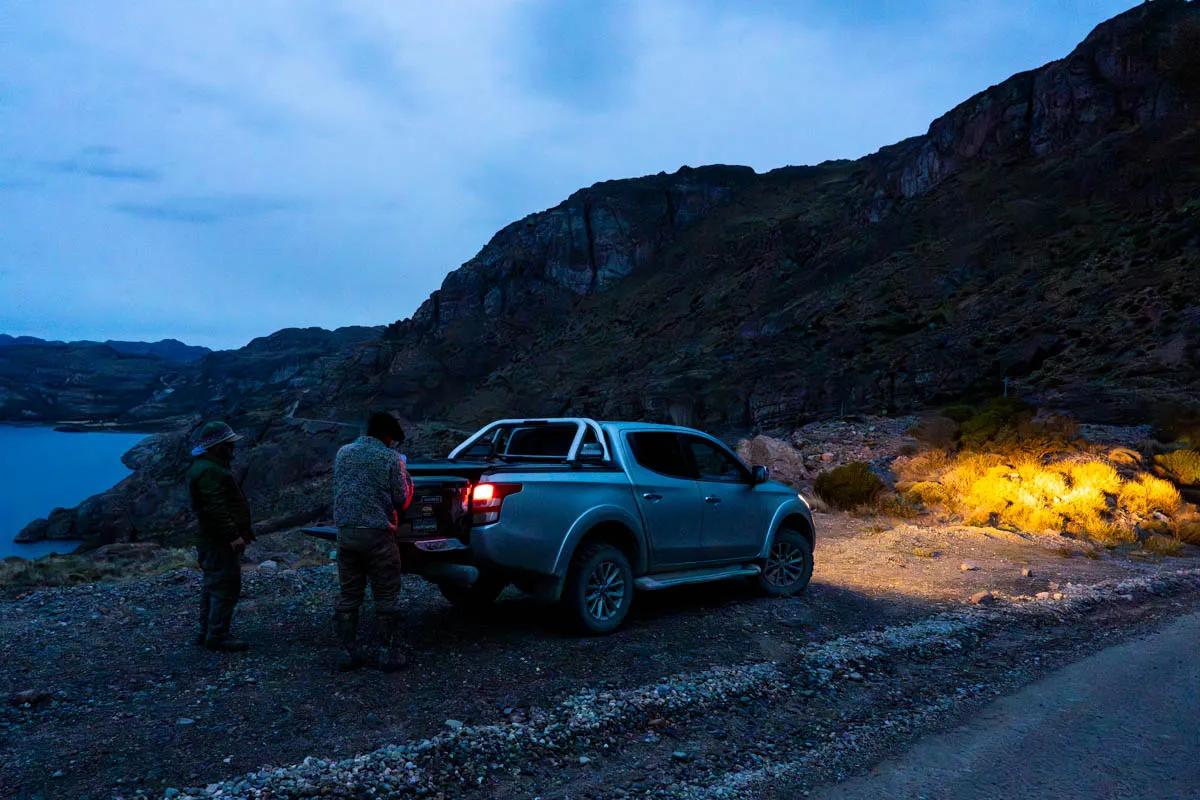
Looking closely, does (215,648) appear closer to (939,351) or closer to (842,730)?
(842,730)

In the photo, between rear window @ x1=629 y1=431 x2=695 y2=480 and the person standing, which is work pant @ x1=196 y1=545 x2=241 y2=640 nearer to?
the person standing

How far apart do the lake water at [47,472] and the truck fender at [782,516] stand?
292 ft

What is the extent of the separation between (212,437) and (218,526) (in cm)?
70

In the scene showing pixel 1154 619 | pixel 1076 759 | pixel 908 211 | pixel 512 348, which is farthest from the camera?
pixel 512 348

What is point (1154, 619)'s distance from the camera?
8586 mm

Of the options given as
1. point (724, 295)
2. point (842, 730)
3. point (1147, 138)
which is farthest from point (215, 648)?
point (724, 295)

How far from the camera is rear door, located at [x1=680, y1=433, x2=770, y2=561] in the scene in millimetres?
7820

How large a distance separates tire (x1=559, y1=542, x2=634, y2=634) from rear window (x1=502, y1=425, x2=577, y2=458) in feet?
3.73

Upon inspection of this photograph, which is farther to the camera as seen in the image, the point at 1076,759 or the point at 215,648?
the point at 215,648

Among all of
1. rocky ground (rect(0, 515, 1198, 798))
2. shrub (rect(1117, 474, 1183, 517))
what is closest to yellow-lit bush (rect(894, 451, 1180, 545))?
shrub (rect(1117, 474, 1183, 517))

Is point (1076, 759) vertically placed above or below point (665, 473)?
Result: below

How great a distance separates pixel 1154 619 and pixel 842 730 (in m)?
5.58

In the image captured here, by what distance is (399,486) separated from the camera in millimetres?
5852

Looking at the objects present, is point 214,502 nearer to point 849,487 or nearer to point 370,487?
point 370,487
